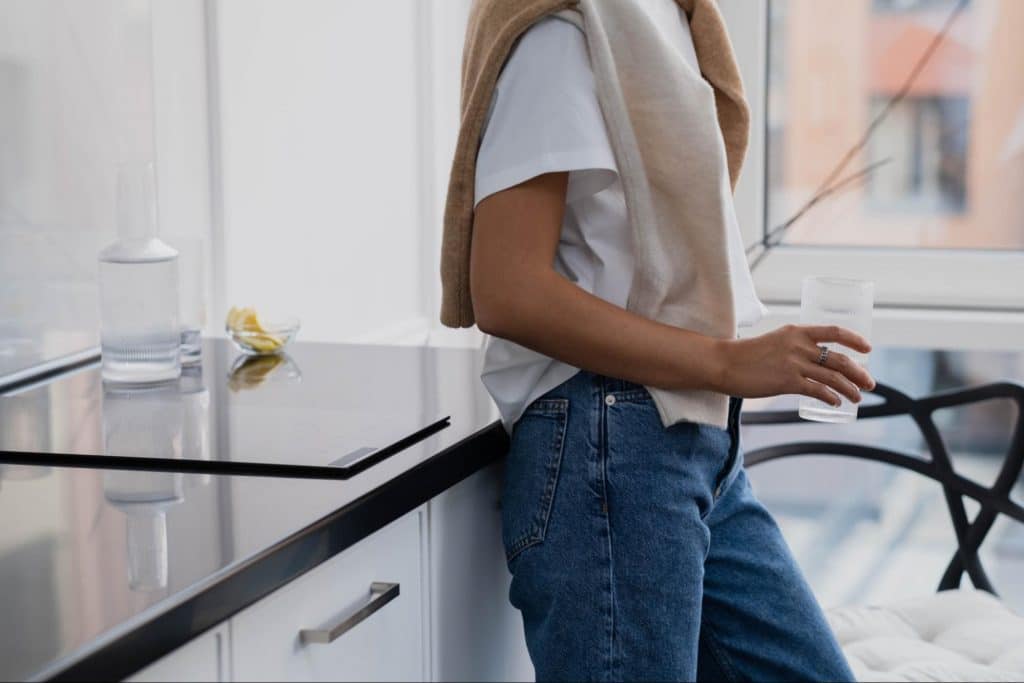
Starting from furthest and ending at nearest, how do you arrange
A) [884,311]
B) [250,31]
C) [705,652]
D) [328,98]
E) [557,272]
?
[884,311] < [328,98] < [250,31] < [705,652] < [557,272]

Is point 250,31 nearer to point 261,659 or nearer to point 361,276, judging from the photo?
point 361,276

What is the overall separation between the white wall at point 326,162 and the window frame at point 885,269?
789mm

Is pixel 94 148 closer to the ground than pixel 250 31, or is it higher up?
closer to the ground

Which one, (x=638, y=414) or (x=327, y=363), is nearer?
(x=638, y=414)

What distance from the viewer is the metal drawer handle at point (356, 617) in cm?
97

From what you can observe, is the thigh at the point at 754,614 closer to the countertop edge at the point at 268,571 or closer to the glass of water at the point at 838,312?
the glass of water at the point at 838,312

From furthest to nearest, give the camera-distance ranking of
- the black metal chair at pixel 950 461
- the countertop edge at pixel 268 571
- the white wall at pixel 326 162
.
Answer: the black metal chair at pixel 950 461
the white wall at pixel 326 162
the countertop edge at pixel 268 571

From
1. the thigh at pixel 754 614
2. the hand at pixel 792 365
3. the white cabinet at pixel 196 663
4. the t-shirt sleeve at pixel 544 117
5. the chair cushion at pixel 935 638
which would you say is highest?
the t-shirt sleeve at pixel 544 117

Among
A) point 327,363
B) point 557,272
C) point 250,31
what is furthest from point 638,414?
point 250,31

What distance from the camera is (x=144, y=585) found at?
792 mm

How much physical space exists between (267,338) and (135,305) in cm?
21

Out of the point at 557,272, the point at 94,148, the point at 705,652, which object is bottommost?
the point at 705,652

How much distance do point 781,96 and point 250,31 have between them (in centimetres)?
147

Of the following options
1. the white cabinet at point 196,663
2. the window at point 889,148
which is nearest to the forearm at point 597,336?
the white cabinet at point 196,663
